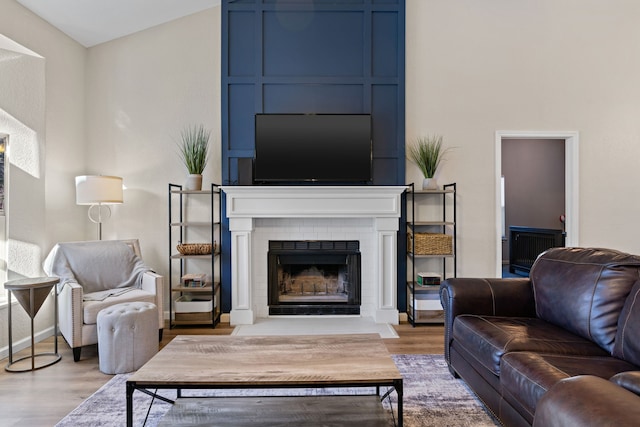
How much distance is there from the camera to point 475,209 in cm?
417

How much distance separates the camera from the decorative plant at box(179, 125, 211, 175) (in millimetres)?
3904

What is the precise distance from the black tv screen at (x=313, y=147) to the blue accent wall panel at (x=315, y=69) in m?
0.19

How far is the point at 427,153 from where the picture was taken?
396 centimetres

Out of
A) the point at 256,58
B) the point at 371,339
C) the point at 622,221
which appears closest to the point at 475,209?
the point at 622,221

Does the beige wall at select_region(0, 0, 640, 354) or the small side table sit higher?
the beige wall at select_region(0, 0, 640, 354)


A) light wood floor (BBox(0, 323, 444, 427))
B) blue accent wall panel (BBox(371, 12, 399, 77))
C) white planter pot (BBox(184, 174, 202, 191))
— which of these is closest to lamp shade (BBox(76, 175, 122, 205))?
white planter pot (BBox(184, 174, 202, 191))

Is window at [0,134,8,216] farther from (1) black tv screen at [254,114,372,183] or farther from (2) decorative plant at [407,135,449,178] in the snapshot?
(2) decorative plant at [407,135,449,178]

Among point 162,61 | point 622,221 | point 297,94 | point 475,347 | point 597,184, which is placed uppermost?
point 162,61

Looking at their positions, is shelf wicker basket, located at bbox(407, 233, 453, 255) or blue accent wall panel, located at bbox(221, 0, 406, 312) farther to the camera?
blue accent wall panel, located at bbox(221, 0, 406, 312)

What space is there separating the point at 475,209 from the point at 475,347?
234cm

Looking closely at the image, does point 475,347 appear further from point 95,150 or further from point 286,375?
point 95,150

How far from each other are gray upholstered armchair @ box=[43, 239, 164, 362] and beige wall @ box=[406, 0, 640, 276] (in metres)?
2.92

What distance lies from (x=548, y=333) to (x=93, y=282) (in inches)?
140

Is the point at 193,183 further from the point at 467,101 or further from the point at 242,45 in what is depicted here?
the point at 467,101
